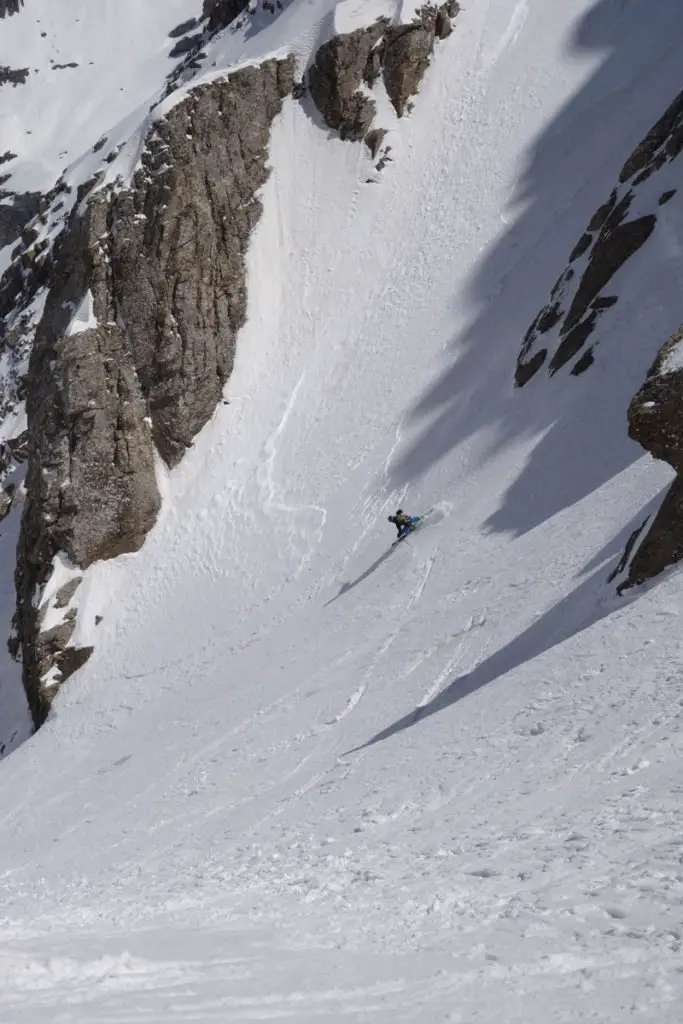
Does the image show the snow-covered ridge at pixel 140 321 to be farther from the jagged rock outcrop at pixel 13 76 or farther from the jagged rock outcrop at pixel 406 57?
the jagged rock outcrop at pixel 13 76

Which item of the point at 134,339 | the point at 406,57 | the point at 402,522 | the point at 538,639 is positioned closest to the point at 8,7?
the point at 406,57

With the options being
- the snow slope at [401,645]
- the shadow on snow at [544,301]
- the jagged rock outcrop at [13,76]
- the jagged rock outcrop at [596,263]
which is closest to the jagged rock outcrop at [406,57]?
the snow slope at [401,645]

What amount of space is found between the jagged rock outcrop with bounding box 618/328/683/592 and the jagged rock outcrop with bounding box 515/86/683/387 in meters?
10.3

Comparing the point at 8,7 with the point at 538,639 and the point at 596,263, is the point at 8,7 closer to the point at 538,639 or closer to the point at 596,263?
the point at 596,263

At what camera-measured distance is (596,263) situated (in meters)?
27.1

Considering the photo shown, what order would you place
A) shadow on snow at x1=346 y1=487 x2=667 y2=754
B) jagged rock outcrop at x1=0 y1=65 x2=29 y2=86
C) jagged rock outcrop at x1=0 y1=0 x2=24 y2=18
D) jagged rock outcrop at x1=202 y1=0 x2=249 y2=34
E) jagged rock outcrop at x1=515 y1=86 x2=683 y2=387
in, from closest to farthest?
shadow on snow at x1=346 y1=487 x2=667 y2=754 → jagged rock outcrop at x1=515 y1=86 x2=683 y2=387 → jagged rock outcrop at x1=202 y1=0 x2=249 y2=34 → jagged rock outcrop at x1=0 y1=65 x2=29 y2=86 → jagged rock outcrop at x1=0 y1=0 x2=24 y2=18

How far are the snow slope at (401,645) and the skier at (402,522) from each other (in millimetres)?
438

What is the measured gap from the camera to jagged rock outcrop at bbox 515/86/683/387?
25953 mm

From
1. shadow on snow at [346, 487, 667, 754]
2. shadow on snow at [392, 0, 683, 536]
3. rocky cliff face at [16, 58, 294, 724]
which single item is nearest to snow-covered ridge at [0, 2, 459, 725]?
rocky cliff face at [16, 58, 294, 724]

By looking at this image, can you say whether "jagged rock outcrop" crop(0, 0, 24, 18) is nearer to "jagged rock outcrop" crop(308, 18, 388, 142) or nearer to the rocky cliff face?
"jagged rock outcrop" crop(308, 18, 388, 142)

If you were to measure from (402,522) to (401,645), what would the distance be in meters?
6.06

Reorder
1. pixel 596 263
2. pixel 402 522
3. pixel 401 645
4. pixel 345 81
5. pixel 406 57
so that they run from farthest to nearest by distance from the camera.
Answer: pixel 406 57, pixel 345 81, pixel 596 263, pixel 402 522, pixel 401 645

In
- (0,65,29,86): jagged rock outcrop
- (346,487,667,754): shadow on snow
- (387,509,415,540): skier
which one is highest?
(0,65,29,86): jagged rock outcrop

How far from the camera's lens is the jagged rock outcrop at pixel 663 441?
13.9m
